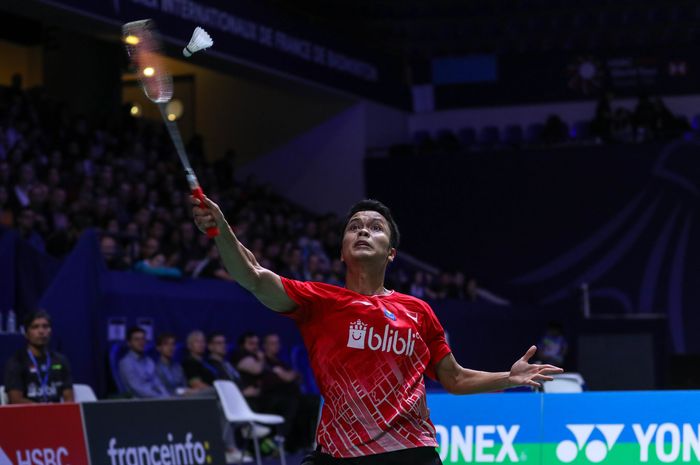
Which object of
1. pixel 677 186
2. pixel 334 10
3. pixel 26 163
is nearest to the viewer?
pixel 26 163

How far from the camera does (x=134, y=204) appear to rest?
58.9 ft

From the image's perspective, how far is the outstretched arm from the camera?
15.4 ft

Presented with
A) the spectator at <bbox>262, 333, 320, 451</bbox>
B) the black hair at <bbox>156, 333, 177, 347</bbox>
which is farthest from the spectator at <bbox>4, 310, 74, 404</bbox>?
the spectator at <bbox>262, 333, 320, 451</bbox>

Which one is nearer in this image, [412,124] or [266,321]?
[266,321]

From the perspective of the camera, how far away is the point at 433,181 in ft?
90.7

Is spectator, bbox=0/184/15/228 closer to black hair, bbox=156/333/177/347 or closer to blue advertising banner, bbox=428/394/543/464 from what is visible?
black hair, bbox=156/333/177/347

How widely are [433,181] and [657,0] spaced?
6.38m

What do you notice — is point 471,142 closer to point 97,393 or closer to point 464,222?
point 464,222

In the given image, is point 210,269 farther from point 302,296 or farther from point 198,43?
point 198,43

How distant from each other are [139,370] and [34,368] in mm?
2245

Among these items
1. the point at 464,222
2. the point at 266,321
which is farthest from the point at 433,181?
the point at 266,321

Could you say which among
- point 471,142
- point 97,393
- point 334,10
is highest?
point 334,10

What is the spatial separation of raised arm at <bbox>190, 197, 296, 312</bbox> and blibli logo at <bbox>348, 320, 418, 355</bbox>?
25 cm

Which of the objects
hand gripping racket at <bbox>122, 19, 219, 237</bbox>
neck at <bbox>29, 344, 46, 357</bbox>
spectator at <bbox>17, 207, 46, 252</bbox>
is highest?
hand gripping racket at <bbox>122, 19, 219, 237</bbox>
